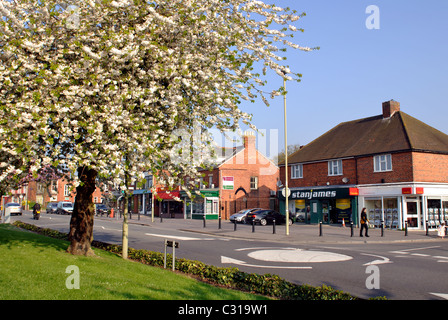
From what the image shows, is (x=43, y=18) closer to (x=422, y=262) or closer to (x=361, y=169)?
(x=422, y=262)

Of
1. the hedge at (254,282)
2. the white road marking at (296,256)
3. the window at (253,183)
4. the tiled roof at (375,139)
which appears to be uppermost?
the tiled roof at (375,139)

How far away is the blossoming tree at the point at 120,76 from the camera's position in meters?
8.39

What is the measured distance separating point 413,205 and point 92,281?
28.4 metres

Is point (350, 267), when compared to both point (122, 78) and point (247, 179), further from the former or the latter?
point (247, 179)

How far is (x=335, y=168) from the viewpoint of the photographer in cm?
3600

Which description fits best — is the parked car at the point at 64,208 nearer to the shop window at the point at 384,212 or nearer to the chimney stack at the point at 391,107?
the shop window at the point at 384,212

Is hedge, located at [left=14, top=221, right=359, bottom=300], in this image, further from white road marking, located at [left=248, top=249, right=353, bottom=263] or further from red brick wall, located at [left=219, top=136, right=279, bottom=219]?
red brick wall, located at [left=219, top=136, right=279, bottom=219]

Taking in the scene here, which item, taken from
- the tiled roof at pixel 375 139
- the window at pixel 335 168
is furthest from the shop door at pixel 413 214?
the window at pixel 335 168

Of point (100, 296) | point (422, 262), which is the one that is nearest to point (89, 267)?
point (100, 296)

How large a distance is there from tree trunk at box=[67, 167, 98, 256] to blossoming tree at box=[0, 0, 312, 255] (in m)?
1.76

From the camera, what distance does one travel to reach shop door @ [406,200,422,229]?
29812 mm

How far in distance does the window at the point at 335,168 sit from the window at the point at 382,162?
12.2 ft

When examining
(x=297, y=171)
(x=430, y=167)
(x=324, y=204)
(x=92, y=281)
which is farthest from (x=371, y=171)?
(x=92, y=281)
